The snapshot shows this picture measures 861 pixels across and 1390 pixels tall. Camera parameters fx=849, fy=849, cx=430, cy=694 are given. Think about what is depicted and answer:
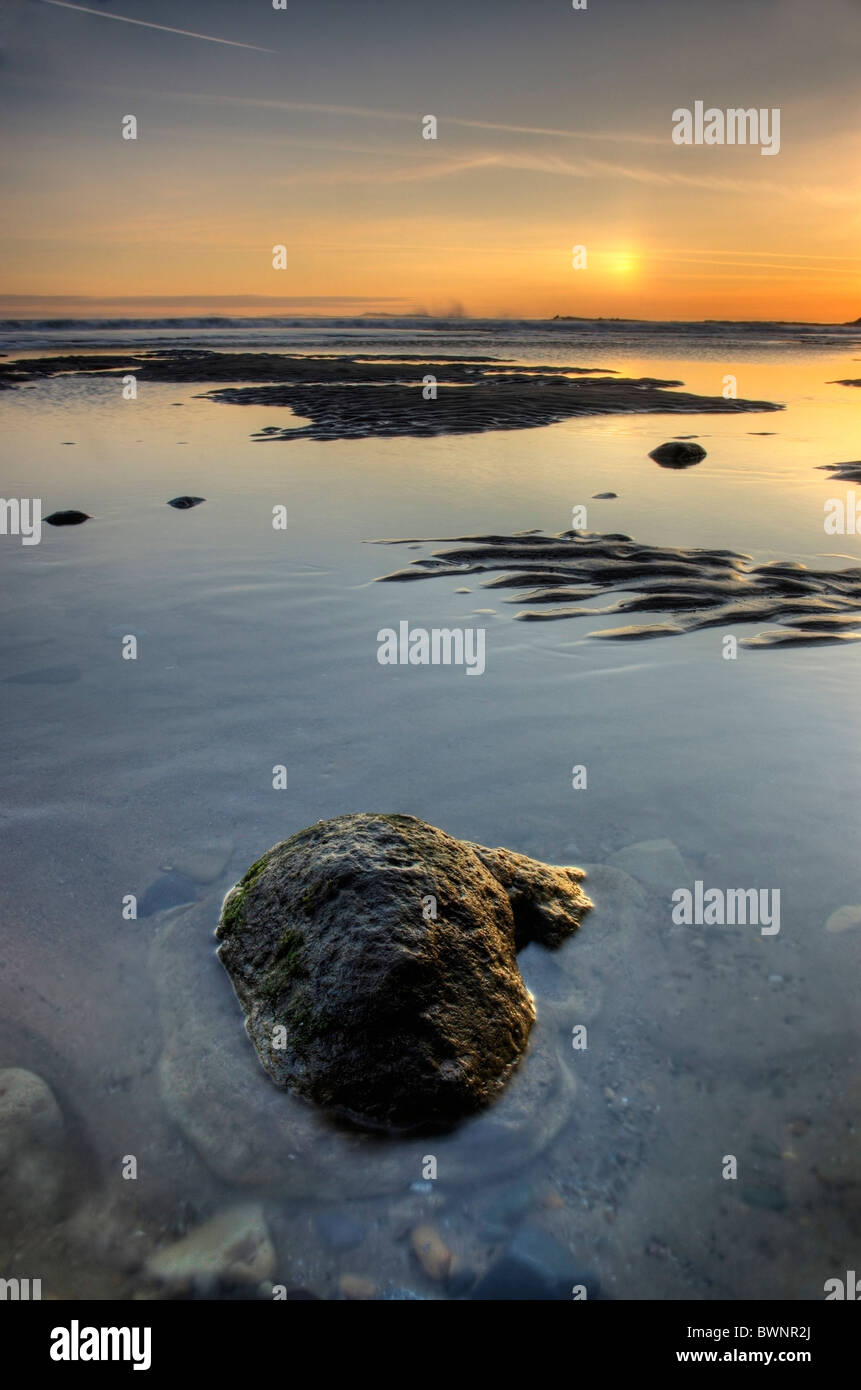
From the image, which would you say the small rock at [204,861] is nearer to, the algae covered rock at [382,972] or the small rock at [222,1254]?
the algae covered rock at [382,972]

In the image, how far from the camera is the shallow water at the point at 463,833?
2312 millimetres

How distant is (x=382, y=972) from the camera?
2600 mm

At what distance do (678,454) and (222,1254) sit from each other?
12.9 meters

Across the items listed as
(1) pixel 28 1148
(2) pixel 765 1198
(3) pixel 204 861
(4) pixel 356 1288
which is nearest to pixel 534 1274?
(4) pixel 356 1288

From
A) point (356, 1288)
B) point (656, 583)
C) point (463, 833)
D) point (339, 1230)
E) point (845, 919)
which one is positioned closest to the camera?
point (356, 1288)

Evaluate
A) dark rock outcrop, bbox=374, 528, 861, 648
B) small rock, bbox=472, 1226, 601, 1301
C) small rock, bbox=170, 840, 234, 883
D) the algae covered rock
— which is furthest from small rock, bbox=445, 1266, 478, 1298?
dark rock outcrop, bbox=374, 528, 861, 648

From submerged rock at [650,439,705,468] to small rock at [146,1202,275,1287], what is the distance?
12420 millimetres

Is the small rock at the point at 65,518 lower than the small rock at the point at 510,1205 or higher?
higher

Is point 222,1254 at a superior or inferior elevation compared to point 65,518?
inferior

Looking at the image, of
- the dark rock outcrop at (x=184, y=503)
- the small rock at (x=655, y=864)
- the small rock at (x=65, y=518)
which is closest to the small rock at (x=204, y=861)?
the small rock at (x=655, y=864)

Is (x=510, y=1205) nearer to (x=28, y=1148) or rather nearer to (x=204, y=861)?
(x=28, y=1148)

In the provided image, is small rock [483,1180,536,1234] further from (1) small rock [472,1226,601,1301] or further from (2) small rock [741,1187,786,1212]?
(2) small rock [741,1187,786,1212]

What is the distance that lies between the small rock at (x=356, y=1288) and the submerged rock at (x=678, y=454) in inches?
490
